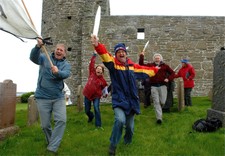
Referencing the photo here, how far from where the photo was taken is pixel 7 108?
6.95 meters

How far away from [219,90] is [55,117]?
3.87 meters

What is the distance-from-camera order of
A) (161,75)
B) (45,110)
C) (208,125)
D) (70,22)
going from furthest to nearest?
(70,22), (161,75), (208,125), (45,110)

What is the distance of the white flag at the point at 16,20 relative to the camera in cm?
493

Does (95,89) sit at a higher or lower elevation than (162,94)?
higher

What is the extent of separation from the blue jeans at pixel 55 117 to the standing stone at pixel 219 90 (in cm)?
346

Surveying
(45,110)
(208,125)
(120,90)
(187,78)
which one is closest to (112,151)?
(120,90)

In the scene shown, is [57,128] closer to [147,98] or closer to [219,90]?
[219,90]

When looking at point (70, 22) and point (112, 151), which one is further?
point (70, 22)

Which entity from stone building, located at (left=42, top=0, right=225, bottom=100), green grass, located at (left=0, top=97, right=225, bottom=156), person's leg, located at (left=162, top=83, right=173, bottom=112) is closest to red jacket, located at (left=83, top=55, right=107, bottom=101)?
green grass, located at (left=0, top=97, right=225, bottom=156)

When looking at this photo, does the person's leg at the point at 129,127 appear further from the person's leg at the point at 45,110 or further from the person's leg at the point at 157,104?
the person's leg at the point at 157,104

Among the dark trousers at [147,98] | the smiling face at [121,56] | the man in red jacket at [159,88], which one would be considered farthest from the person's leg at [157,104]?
the smiling face at [121,56]

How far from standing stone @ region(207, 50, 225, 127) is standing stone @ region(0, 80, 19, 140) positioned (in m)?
4.61

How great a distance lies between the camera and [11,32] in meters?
4.91

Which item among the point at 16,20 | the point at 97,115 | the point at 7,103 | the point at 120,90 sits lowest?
the point at 97,115
